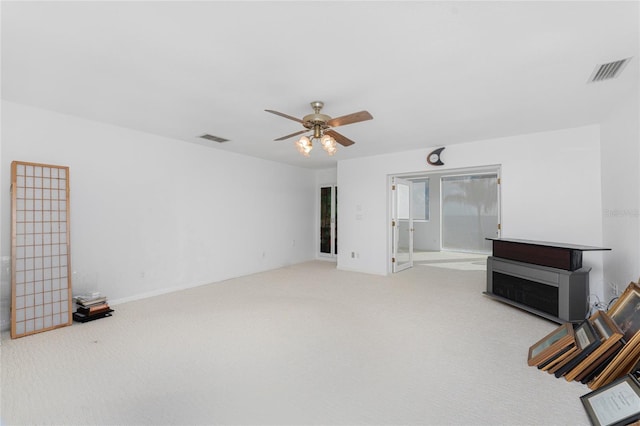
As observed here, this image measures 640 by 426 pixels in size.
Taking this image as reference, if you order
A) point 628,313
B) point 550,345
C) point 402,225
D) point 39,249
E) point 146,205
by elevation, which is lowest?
point 550,345

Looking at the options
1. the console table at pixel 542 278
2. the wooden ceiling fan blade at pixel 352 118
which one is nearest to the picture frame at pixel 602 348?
the console table at pixel 542 278

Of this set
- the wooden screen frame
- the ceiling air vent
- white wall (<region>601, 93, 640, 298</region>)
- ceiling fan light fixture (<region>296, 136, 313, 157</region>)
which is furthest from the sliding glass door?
the wooden screen frame

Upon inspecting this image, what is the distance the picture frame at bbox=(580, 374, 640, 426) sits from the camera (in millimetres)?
1597

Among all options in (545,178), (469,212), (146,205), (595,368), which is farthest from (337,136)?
(469,212)

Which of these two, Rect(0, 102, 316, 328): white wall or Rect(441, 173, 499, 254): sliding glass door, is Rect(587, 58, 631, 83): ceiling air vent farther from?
Rect(441, 173, 499, 254): sliding glass door

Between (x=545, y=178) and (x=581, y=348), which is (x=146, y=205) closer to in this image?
(x=581, y=348)

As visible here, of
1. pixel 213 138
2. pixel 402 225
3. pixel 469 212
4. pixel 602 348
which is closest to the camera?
pixel 602 348

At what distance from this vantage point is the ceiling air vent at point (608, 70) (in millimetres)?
2314

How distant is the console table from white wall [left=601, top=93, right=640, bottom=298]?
11.2 inches

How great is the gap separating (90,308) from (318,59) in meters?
3.69

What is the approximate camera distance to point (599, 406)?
1.75 metres

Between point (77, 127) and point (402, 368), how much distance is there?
4.54 meters

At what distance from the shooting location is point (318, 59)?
220cm

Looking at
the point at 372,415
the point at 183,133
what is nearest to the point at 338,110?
the point at 183,133
